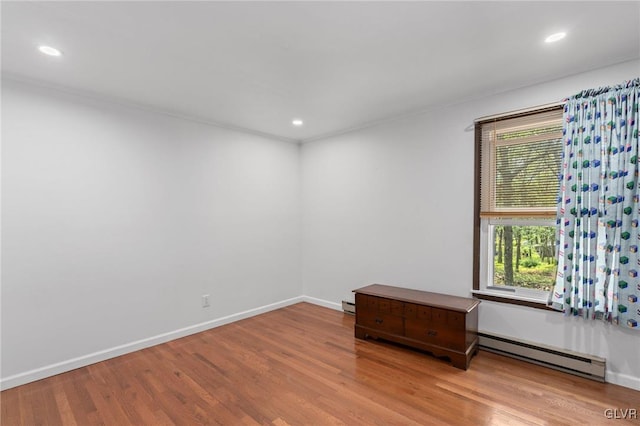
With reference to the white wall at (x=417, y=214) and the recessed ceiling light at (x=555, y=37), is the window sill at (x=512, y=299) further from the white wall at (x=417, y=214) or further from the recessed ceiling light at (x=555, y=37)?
the recessed ceiling light at (x=555, y=37)

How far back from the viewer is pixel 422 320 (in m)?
2.94

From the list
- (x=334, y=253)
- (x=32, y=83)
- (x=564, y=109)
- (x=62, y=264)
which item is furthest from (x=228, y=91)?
(x=564, y=109)

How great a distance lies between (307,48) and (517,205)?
2.35m

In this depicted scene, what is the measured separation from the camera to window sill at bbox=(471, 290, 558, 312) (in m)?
2.73

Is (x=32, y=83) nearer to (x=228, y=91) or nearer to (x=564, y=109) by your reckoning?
(x=228, y=91)

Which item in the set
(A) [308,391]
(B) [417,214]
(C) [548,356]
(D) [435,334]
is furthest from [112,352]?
(C) [548,356]

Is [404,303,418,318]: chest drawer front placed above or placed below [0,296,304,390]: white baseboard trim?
above

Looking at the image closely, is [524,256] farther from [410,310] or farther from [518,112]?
[518,112]

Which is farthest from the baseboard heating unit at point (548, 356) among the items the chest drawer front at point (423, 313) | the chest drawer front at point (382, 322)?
the chest drawer front at point (382, 322)

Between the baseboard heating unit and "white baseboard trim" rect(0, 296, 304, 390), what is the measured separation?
2837 millimetres

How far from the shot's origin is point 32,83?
259 centimetres

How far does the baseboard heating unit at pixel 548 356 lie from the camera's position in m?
2.44

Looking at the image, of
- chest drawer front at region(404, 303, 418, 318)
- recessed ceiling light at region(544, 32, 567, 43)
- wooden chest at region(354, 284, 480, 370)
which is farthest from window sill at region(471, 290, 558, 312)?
recessed ceiling light at region(544, 32, 567, 43)

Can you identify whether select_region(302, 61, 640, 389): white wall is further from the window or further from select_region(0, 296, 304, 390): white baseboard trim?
select_region(0, 296, 304, 390): white baseboard trim
